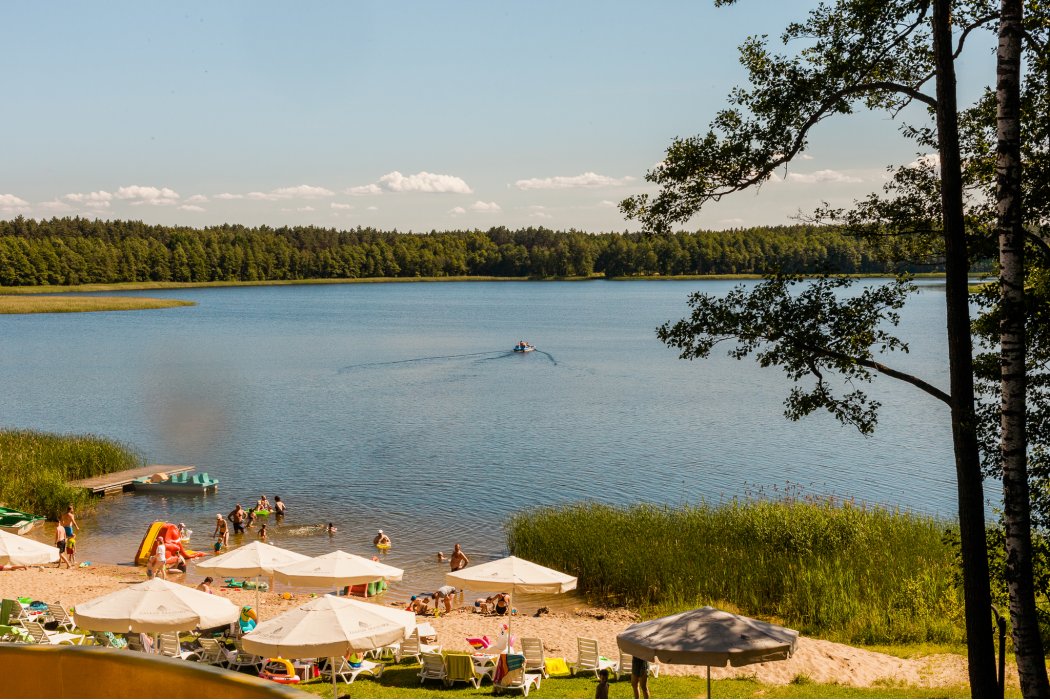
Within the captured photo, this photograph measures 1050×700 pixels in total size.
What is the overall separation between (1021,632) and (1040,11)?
22.6 ft

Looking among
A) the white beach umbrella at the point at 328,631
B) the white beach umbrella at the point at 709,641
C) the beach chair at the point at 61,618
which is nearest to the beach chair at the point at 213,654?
the white beach umbrella at the point at 328,631

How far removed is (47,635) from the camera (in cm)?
1777

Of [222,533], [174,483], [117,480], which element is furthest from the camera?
[117,480]

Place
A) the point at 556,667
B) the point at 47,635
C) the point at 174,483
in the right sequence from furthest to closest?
the point at 174,483 < the point at 47,635 < the point at 556,667

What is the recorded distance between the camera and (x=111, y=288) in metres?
199

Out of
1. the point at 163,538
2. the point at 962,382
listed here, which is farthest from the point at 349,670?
the point at 163,538

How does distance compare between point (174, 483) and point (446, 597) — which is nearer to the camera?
point (446, 597)

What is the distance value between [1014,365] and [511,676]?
978cm

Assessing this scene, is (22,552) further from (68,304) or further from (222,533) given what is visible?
(68,304)

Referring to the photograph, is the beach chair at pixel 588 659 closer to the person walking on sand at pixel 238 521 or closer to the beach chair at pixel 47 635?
the beach chair at pixel 47 635

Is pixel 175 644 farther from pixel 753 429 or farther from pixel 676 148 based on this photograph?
pixel 753 429

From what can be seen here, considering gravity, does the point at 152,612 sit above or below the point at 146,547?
above

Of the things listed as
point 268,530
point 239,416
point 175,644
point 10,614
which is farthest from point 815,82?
point 239,416

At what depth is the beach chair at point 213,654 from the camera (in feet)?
56.9
